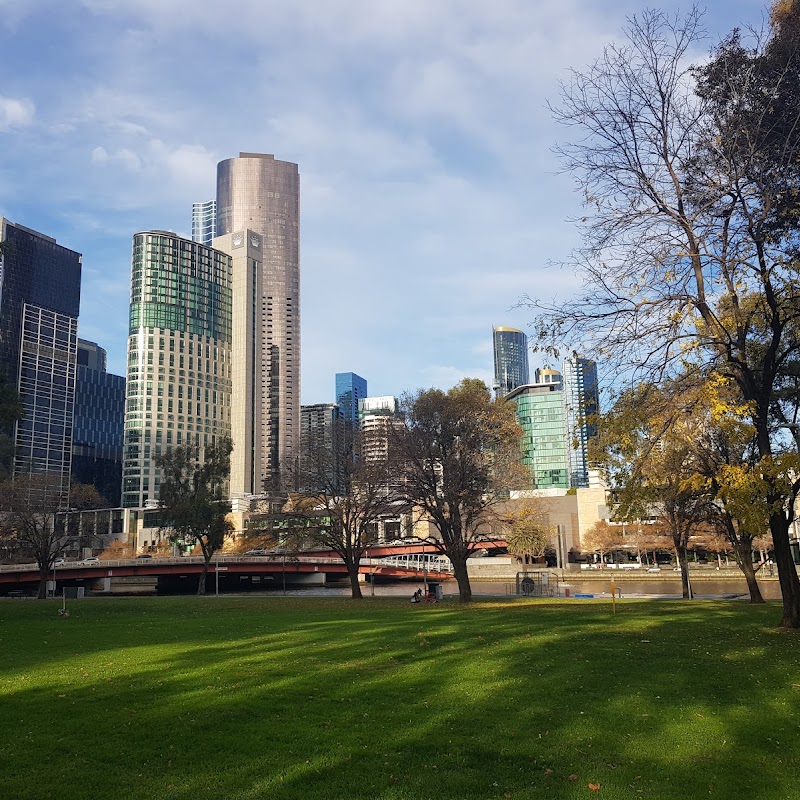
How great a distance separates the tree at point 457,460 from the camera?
43.5 metres

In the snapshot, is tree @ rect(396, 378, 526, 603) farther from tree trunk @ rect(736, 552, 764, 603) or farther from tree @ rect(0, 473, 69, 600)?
tree @ rect(0, 473, 69, 600)

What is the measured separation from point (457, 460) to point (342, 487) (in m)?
12.0

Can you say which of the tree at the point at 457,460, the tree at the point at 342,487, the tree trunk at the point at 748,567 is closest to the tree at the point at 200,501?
the tree at the point at 342,487

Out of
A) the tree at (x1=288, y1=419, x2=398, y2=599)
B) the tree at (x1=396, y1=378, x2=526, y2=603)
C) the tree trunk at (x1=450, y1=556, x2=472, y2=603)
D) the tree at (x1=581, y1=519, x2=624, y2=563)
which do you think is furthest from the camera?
the tree at (x1=581, y1=519, x2=624, y2=563)

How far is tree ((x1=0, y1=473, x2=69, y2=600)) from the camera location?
67.4 metres

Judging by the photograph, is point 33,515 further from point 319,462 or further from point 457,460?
point 457,460

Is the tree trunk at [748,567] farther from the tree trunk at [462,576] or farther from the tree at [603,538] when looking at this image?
the tree at [603,538]

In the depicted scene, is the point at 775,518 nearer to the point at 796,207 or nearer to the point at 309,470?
the point at 796,207

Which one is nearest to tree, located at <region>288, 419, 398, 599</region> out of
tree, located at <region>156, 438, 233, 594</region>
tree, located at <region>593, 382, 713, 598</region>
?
tree, located at <region>156, 438, 233, 594</region>

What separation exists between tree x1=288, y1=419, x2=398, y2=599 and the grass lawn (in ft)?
93.2

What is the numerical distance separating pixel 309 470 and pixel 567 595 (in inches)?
792

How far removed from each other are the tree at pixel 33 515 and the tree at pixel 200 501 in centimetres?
1056

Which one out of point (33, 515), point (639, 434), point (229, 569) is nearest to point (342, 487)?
point (639, 434)

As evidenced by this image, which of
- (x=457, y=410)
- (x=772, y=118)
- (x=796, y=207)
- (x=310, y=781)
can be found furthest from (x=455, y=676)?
(x=457, y=410)
